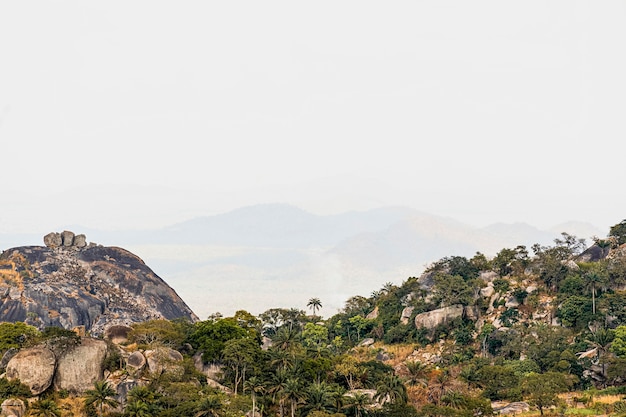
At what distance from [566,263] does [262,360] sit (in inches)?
2835

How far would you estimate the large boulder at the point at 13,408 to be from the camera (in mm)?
70125

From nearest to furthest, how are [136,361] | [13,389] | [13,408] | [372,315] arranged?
[13,408]
[13,389]
[136,361]
[372,315]

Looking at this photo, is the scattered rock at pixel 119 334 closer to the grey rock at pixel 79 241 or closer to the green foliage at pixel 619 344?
the grey rock at pixel 79 241

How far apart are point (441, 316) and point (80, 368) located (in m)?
73.3

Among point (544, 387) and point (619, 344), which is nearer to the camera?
point (544, 387)

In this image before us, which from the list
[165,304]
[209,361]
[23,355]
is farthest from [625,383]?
[165,304]

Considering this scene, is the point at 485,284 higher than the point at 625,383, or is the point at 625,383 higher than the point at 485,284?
the point at 485,284

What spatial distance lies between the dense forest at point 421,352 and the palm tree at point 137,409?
0.38 ft

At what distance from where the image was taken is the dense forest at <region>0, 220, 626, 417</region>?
75.5 meters

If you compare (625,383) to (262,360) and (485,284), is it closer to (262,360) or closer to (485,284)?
(485,284)

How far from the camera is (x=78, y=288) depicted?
145375mm

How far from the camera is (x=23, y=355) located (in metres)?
77.2

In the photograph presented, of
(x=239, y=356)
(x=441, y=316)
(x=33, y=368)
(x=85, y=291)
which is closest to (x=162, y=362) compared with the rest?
(x=239, y=356)

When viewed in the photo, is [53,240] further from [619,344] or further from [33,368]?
[619,344]
